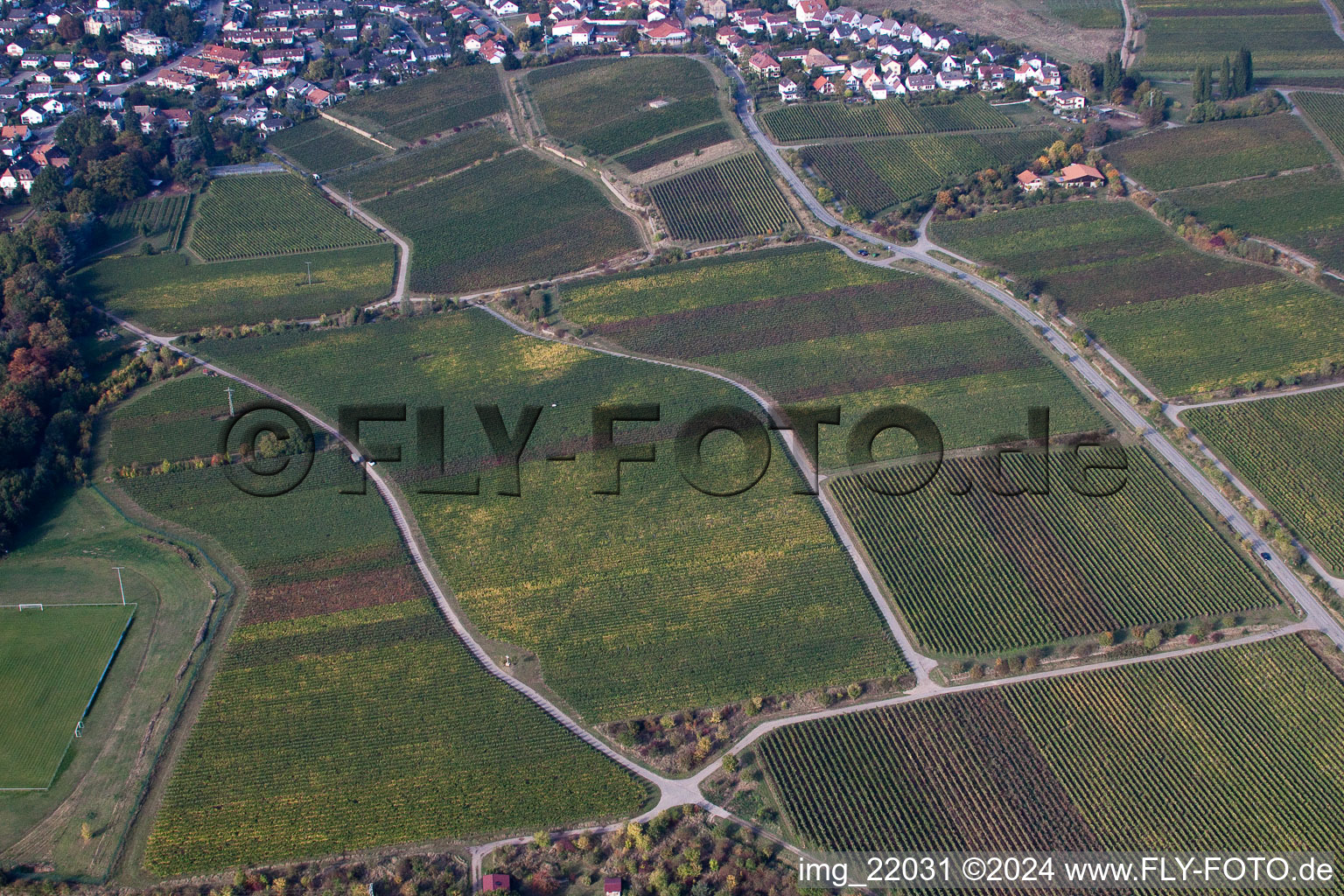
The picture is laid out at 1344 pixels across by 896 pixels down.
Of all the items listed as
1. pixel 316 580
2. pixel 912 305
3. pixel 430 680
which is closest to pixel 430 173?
pixel 912 305

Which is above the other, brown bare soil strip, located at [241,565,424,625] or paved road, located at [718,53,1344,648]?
brown bare soil strip, located at [241,565,424,625]

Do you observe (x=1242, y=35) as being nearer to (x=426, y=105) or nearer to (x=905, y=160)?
(x=905, y=160)

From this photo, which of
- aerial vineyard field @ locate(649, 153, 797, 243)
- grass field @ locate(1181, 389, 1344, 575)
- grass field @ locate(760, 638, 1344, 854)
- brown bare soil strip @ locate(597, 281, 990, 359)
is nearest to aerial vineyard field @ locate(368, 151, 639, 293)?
aerial vineyard field @ locate(649, 153, 797, 243)

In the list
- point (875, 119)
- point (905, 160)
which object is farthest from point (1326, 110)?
point (875, 119)

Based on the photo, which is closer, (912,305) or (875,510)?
(875,510)

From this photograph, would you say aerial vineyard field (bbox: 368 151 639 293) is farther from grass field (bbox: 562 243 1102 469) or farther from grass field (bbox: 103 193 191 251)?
grass field (bbox: 103 193 191 251)

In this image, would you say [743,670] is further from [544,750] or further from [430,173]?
[430,173]
